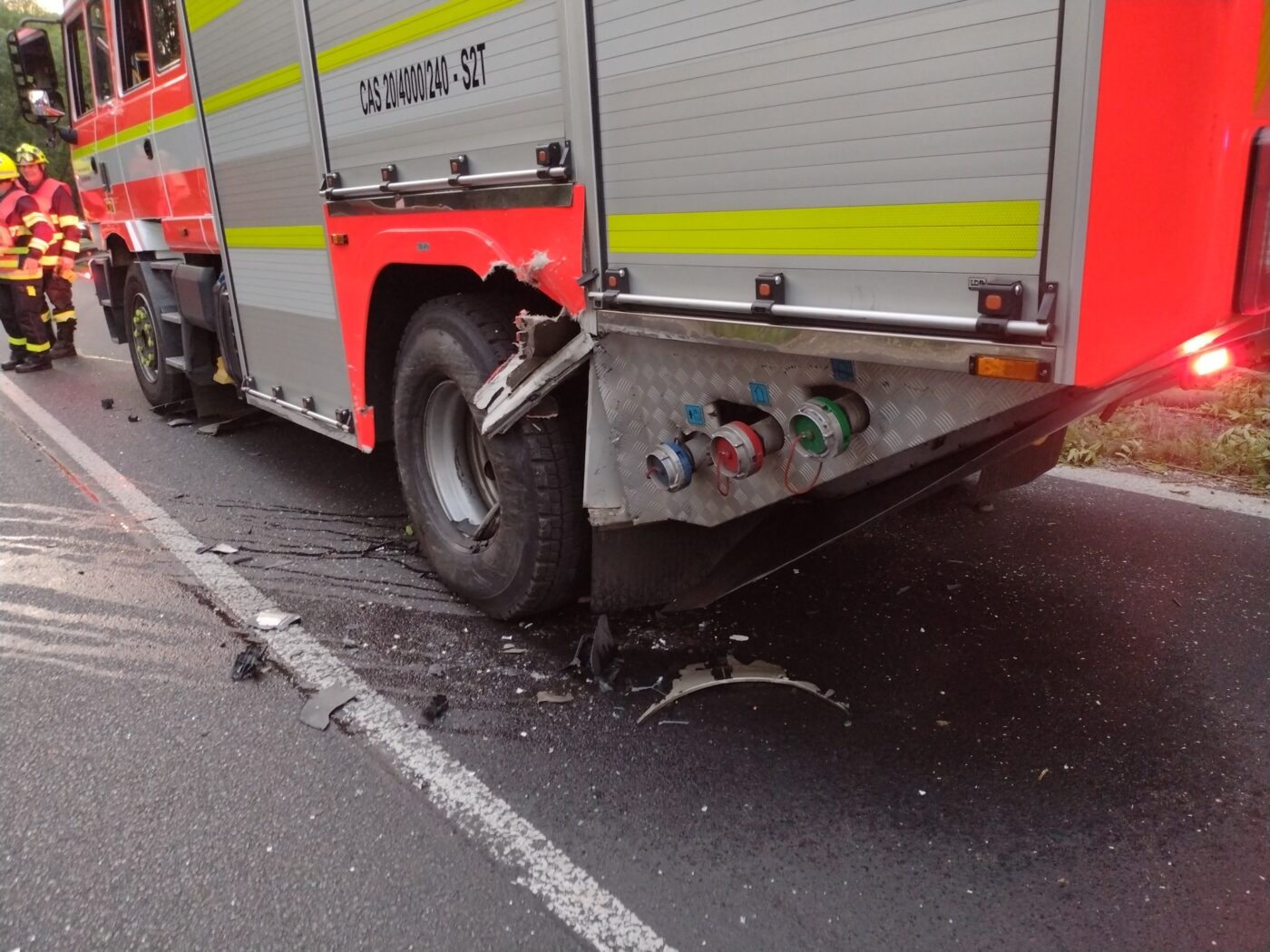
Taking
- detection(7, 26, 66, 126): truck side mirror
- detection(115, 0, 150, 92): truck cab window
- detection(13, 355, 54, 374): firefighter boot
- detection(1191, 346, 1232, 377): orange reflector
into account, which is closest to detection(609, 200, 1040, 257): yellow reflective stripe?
detection(1191, 346, 1232, 377): orange reflector

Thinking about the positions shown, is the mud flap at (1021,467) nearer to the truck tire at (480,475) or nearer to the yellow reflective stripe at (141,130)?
the truck tire at (480,475)

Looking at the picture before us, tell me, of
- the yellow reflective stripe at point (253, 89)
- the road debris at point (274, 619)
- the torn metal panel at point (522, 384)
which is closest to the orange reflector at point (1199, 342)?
the torn metal panel at point (522, 384)

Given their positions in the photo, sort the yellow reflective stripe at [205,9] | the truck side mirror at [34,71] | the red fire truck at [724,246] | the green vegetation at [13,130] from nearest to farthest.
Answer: the red fire truck at [724,246]
the yellow reflective stripe at [205,9]
the truck side mirror at [34,71]
the green vegetation at [13,130]

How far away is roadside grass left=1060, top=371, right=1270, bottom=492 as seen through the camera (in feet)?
15.6

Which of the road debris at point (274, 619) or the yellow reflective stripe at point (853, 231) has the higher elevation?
the yellow reflective stripe at point (853, 231)

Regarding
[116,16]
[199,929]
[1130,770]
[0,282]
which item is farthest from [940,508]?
[0,282]

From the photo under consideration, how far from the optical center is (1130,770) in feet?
8.16

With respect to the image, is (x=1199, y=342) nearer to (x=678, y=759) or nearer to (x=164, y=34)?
(x=678, y=759)

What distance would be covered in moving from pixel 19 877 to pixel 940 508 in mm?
3754

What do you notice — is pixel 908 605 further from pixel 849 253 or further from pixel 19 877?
pixel 19 877

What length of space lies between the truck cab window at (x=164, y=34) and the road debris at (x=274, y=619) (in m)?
3.35

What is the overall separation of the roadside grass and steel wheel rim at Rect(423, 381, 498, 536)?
3.08m

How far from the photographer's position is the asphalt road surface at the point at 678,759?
82.6 inches

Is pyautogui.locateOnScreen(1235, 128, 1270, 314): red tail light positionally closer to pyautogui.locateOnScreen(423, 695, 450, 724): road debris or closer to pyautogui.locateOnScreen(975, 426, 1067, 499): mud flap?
pyautogui.locateOnScreen(975, 426, 1067, 499): mud flap
